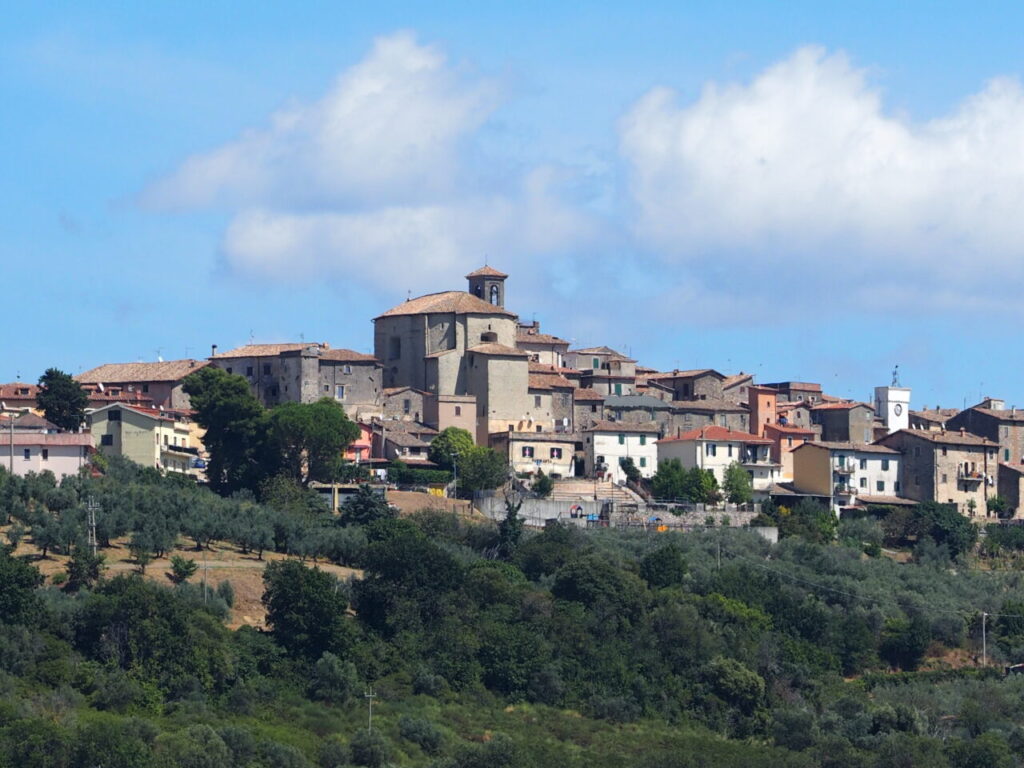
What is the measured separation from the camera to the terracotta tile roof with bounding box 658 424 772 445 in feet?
307

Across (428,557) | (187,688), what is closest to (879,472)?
(428,557)

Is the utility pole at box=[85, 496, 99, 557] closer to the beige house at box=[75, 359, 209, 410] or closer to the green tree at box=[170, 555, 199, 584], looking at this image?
the green tree at box=[170, 555, 199, 584]

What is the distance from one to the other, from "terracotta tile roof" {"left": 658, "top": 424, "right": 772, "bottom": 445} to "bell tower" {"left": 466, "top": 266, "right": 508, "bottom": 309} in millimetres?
12121

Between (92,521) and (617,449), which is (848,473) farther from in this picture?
(92,521)

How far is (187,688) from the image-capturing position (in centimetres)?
5784

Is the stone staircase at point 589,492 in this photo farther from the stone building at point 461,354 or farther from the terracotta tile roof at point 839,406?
the terracotta tile roof at point 839,406

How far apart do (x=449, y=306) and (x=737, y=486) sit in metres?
15.6

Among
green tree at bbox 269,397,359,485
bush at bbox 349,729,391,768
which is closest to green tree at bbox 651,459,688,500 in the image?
green tree at bbox 269,397,359,485

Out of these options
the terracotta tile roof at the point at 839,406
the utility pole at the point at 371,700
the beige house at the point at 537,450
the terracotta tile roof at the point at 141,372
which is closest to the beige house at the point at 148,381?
the terracotta tile roof at the point at 141,372

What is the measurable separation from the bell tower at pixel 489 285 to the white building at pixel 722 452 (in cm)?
1227

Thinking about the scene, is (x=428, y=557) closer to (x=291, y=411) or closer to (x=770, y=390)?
(x=291, y=411)

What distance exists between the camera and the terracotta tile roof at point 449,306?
9706cm

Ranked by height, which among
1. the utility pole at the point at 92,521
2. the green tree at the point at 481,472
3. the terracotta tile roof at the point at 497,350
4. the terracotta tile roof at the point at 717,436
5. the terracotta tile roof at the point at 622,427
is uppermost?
the terracotta tile roof at the point at 497,350

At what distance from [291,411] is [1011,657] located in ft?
91.9
